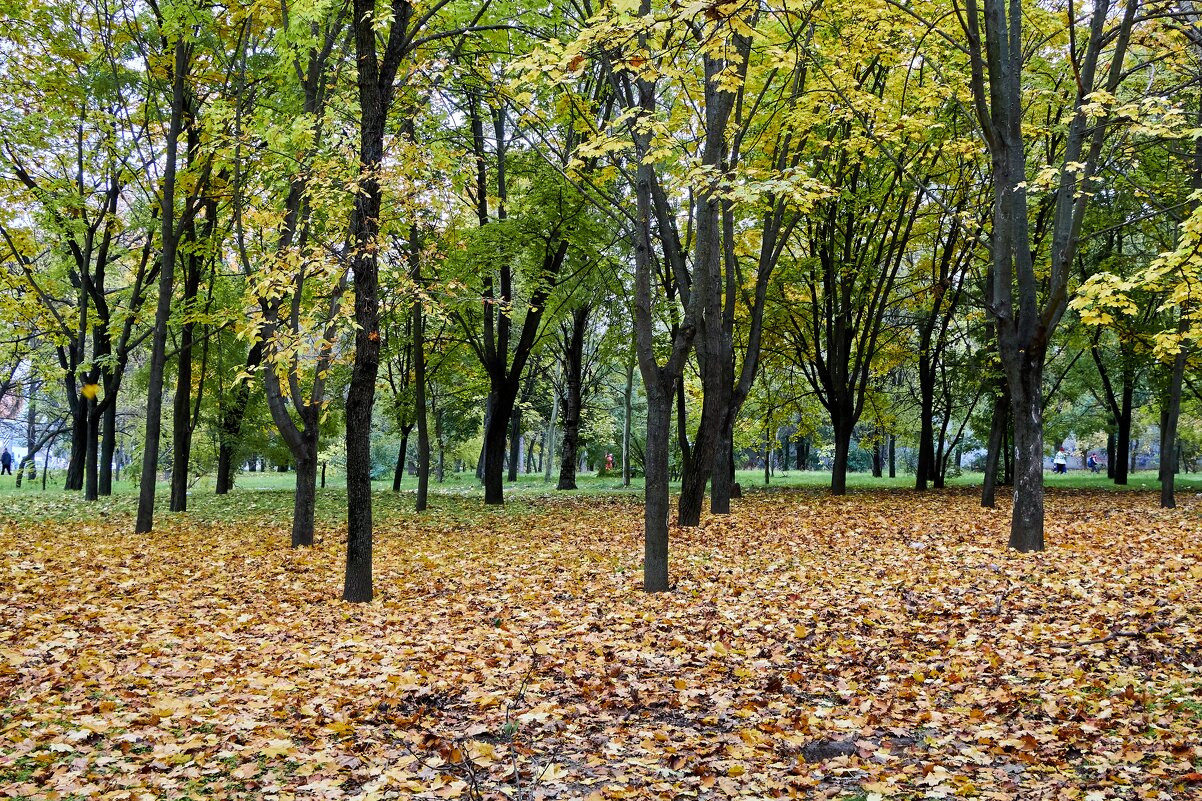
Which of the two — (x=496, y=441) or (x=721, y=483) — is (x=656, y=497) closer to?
(x=721, y=483)

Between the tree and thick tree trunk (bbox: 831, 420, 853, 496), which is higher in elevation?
the tree

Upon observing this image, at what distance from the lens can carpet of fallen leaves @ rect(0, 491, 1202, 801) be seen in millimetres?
4598

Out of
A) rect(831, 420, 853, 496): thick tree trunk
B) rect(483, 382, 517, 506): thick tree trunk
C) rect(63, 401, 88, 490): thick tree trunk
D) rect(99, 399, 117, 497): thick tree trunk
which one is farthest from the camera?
rect(63, 401, 88, 490): thick tree trunk

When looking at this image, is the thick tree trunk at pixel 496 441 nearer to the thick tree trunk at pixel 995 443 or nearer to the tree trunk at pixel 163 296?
the tree trunk at pixel 163 296

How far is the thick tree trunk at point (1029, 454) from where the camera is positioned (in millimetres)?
10789

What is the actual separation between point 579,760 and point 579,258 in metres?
14.8

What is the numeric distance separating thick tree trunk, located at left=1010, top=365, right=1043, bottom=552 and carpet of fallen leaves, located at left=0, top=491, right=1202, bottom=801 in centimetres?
51

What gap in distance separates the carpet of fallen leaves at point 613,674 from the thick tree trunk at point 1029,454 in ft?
1.67

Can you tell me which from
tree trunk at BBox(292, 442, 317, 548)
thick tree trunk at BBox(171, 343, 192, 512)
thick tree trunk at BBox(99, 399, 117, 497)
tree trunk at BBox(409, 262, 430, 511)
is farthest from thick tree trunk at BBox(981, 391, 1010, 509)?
thick tree trunk at BBox(99, 399, 117, 497)

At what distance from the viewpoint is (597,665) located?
6.82 m

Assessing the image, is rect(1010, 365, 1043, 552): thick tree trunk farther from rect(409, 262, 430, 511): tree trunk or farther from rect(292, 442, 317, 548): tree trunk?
rect(409, 262, 430, 511): tree trunk

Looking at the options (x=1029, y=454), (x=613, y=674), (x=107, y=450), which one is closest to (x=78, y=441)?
(x=107, y=450)

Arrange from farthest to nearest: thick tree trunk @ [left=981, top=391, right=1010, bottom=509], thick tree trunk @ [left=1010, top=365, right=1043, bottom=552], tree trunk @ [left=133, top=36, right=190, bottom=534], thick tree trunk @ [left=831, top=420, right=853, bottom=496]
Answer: thick tree trunk @ [left=831, top=420, right=853, bottom=496], thick tree trunk @ [left=981, top=391, right=1010, bottom=509], tree trunk @ [left=133, top=36, right=190, bottom=534], thick tree trunk @ [left=1010, top=365, right=1043, bottom=552]

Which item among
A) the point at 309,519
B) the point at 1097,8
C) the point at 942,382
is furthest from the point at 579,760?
the point at 942,382
